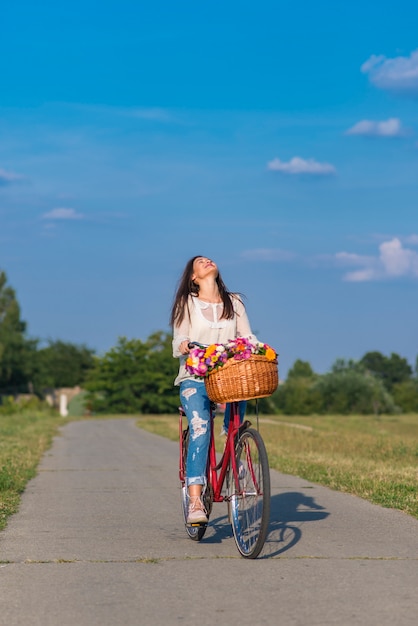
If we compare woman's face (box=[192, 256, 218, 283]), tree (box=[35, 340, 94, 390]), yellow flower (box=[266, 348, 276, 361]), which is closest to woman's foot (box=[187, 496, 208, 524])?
yellow flower (box=[266, 348, 276, 361])

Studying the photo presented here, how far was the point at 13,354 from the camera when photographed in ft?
306

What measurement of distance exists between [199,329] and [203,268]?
524mm

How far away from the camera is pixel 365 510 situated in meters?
9.57

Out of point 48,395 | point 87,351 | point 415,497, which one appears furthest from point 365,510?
point 87,351

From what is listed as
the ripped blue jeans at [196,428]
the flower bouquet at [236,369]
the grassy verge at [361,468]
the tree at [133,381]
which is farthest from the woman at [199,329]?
the tree at [133,381]

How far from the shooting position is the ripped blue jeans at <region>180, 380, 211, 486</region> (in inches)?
300

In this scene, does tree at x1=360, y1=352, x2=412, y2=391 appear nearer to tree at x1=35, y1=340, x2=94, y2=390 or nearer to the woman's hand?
tree at x1=35, y1=340, x2=94, y2=390

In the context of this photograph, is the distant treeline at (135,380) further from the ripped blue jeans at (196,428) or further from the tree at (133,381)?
the ripped blue jeans at (196,428)

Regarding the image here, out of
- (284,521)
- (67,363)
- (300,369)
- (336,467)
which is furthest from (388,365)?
(284,521)

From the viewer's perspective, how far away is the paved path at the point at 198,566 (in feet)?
17.0

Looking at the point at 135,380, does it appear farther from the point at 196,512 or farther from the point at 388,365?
the point at 388,365

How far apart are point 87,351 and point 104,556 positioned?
119 m

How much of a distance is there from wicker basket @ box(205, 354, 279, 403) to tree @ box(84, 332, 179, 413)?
57.8 m

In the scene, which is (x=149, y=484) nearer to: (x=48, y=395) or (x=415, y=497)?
(x=415, y=497)
